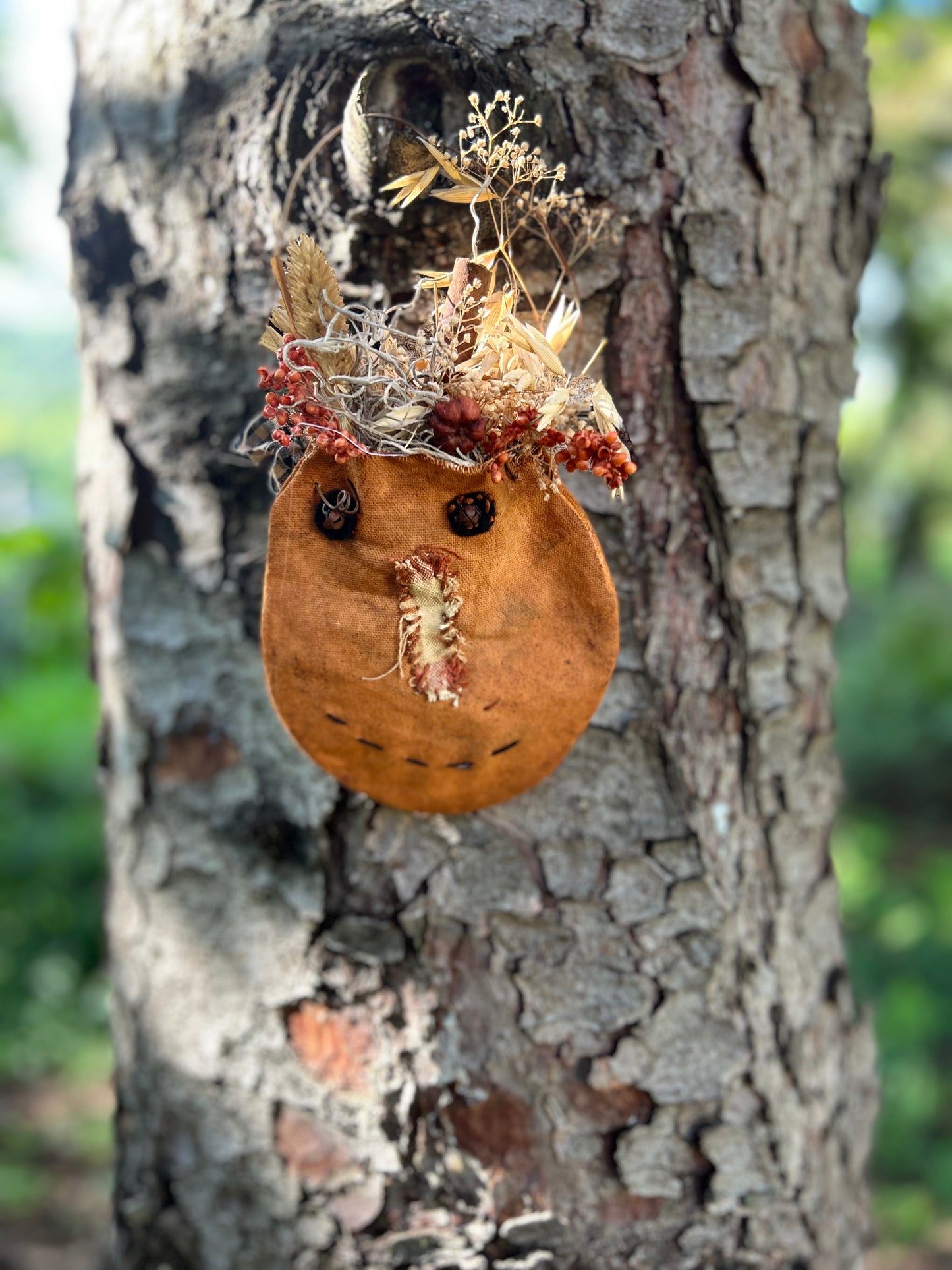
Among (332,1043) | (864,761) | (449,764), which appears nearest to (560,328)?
(449,764)

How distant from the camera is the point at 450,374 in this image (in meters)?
0.75

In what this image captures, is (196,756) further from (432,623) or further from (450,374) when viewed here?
(450,374)

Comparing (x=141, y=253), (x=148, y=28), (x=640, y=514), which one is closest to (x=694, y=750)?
(x=640, y=514)

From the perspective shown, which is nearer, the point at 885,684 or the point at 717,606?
the point at 717,606

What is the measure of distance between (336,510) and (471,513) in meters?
0.12

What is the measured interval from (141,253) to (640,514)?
60cm

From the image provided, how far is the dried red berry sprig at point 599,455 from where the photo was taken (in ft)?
2.44

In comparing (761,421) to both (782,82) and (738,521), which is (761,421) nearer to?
(738,521)

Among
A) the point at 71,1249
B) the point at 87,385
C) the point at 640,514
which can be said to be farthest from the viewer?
the point at 71,1249

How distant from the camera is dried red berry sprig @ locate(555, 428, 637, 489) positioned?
743 mm

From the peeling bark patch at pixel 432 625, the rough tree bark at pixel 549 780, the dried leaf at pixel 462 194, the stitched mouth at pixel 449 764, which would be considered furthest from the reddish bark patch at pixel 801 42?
the stitched mouth at pixel 449 764

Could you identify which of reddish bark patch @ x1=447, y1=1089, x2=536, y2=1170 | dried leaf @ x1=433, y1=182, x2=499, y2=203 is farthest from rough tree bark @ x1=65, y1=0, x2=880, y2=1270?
dried leaf @ x1=433, y1=182, x2=499, y2=203

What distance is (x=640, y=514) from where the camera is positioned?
3.10 feet

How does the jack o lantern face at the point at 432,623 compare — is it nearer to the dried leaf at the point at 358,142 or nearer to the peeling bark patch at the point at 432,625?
the peeling bark patch at the point at 432,625
